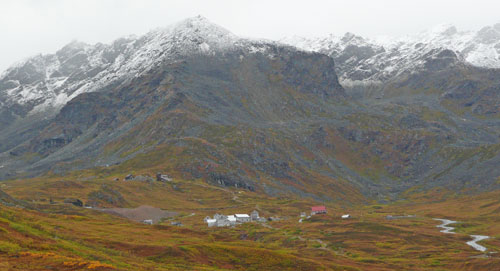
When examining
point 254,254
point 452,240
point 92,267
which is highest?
point 92,267

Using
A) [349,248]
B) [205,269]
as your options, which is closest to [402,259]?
[349,248]

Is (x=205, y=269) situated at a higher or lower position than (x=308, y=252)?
higher

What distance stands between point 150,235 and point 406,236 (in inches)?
4502

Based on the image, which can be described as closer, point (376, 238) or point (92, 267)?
point (92, 267)

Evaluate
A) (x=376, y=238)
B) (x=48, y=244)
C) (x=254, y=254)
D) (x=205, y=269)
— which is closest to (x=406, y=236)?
(x=376, y=238)

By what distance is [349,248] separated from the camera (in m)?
164

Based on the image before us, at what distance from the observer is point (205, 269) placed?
72812 mm

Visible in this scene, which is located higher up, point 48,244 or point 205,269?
point 48,244

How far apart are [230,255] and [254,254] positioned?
5.08 metres

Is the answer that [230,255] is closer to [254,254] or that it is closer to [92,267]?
[254,254]

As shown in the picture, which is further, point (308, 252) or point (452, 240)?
point (452, 240)

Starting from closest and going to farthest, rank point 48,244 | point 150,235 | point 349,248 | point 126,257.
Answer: point 48,244 → point 126,257 → point 150,235 → point 349,248

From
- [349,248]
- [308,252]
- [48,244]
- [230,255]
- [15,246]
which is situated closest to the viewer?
[15,246]

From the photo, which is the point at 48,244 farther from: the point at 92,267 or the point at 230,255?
the point at 230,255
